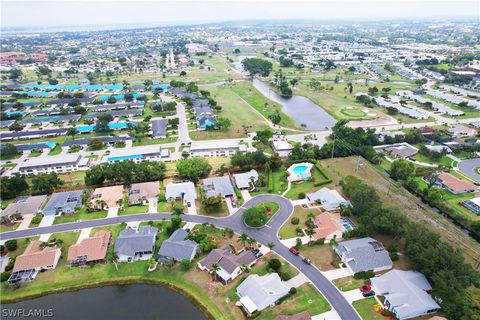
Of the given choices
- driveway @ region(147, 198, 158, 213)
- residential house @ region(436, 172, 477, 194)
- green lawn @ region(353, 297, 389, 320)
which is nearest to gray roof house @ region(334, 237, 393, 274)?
green lawn @ region(353, 297, 389, 320)

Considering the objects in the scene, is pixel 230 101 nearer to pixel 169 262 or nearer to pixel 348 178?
pixel 348 178

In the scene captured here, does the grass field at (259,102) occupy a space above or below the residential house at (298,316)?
above

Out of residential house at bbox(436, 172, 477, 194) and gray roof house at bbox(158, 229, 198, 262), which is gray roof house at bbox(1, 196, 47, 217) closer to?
gray roof house at bbox(158, 229, 198, 262)

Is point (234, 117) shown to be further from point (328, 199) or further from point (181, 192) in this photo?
point (328, 199)

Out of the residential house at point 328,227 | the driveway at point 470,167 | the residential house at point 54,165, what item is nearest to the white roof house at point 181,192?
the residential house at point 328,227

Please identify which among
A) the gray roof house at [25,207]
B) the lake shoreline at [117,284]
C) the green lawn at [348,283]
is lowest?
the lake shoreline at [117,284]

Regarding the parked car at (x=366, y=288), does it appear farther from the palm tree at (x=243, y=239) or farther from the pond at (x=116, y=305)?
the pond at (x=116, y=305)

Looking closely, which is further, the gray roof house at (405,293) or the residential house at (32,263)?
the residential house at (32,263)

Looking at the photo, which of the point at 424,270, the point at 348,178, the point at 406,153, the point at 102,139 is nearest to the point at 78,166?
the point at 102,139
